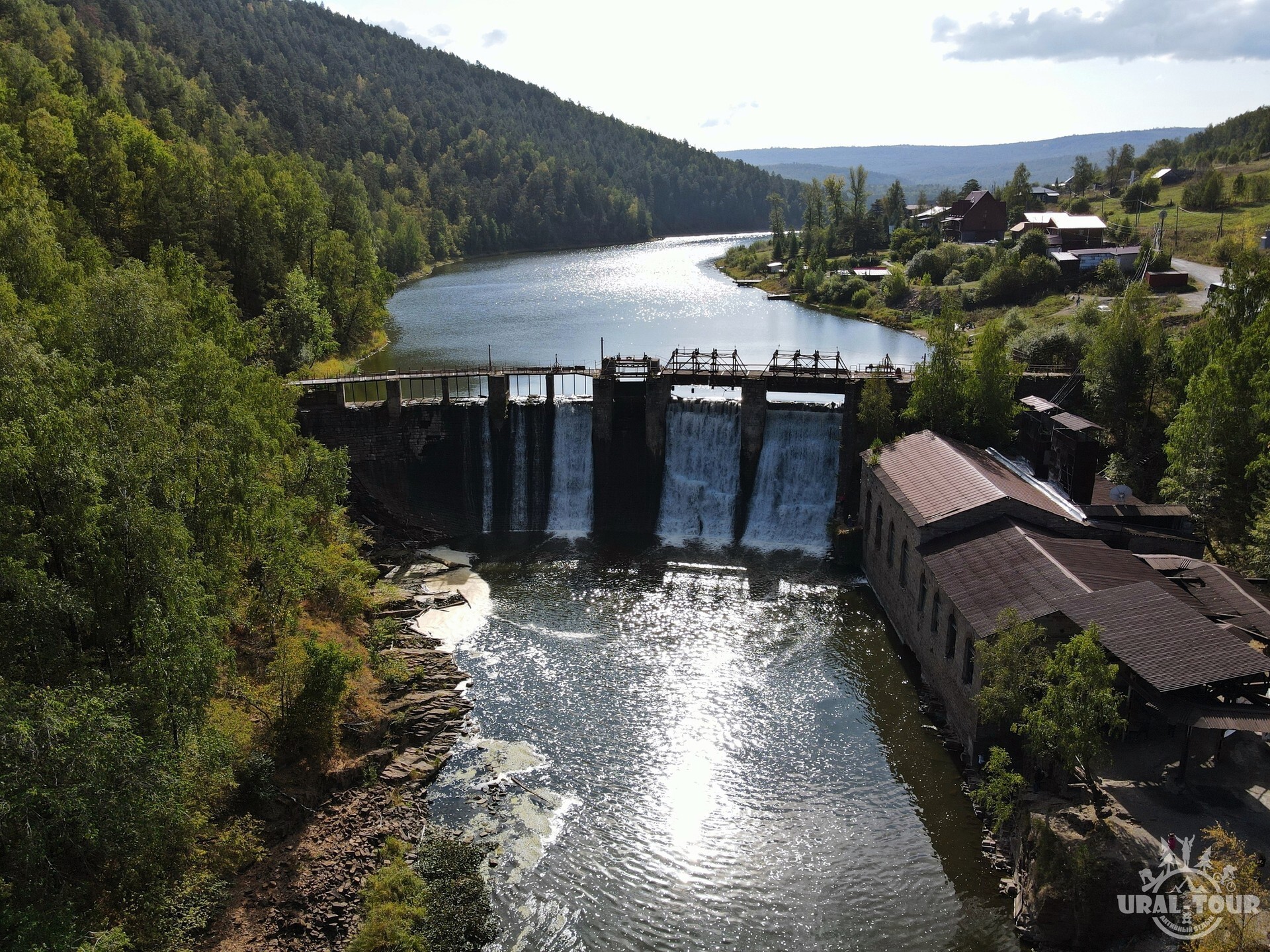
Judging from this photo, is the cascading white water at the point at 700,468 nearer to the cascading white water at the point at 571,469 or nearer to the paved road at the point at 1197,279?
the cascading white water at the point at 571,469

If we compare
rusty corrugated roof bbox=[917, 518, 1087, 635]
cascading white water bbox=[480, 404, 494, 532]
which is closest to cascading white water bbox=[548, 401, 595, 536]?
cascading white water bbox=[480, 404, 494, 532]

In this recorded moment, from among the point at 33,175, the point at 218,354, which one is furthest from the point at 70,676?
the point at 33,175

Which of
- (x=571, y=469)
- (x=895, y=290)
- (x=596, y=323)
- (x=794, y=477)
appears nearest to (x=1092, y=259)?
(x=895, y=290)

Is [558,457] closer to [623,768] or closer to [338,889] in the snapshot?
[623,768]

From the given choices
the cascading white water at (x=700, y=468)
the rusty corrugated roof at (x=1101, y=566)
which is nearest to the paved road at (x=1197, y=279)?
the cascading white water at (x=700, y=468)

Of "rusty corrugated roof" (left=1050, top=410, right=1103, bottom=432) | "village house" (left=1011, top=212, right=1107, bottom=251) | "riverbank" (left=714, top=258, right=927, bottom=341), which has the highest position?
"village house" (left=1011, top=212, right=1107, bottom=251)

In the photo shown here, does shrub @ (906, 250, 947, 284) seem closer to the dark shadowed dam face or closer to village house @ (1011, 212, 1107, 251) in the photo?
village house @ (1011, 212, 1107, 251)
